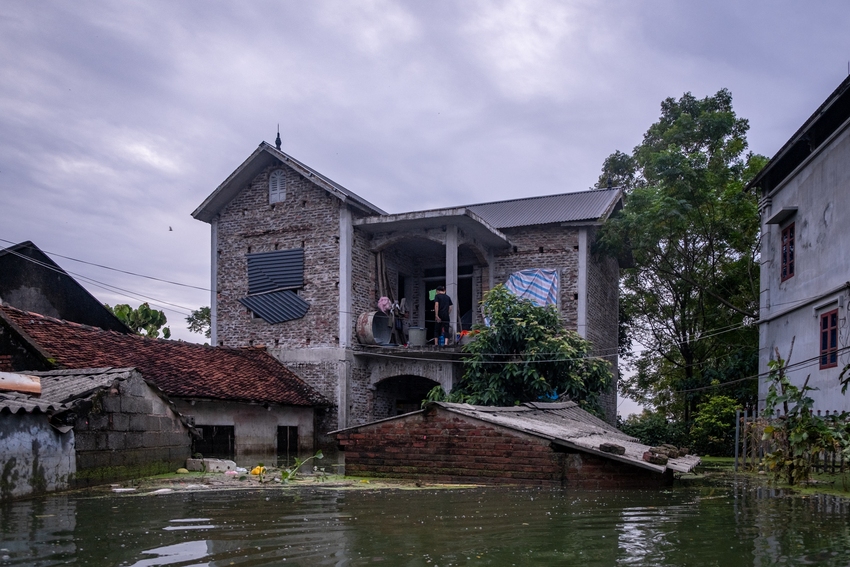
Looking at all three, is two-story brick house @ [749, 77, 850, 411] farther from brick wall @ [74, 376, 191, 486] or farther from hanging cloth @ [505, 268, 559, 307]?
brick wall @ [74, 376, 191, 486]

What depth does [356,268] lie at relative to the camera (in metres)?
21.8

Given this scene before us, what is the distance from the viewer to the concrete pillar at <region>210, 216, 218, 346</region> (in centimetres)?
2352

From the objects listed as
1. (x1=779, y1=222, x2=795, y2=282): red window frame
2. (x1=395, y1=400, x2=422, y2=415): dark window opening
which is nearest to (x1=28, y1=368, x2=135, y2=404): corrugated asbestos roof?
(x1=395, y1=400, x2=422, y2=415): dark window opening

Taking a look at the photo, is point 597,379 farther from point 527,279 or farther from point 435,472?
point 435,472

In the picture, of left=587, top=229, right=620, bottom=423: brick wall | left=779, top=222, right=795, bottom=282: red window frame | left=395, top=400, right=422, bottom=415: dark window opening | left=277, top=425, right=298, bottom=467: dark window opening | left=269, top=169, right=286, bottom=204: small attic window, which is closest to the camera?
left=779, top=222, right=795, bottom=282: red window frame

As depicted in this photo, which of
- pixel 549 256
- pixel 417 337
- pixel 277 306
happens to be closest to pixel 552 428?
pixel 417 337

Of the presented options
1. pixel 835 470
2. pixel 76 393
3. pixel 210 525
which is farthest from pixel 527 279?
pixel 210 525

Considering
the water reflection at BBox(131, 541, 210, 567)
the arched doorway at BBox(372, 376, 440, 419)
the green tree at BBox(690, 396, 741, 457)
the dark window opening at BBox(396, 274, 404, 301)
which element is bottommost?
the green tree at BBox(690, 396, 741, 457)

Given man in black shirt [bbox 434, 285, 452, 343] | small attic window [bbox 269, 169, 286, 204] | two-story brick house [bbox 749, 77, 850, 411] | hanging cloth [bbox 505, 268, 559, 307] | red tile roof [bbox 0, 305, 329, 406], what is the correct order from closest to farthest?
red tile roof [bbox 0, 305, 329, 406] → two-story brick house [bbox 749, 77, 850, 411] → man in black shirt [bbox 434, 285, 452, 343] → hanging cloth [bbox 505, 268, 559, 307] → small attic window [bbox 269, 169, 286, 204]

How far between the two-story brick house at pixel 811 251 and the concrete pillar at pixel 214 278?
49.8 ft

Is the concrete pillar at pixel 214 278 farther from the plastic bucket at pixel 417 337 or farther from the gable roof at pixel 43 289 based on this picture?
the plastic bucket at pixel 417 337

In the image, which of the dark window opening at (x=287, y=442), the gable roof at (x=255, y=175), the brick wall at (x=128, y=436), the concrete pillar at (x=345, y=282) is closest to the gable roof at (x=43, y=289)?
the gable roof at (x=255, y=175)

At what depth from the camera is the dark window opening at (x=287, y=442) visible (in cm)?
1956

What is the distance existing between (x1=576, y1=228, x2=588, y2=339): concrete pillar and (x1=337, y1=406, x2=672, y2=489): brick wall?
10566 millimetres
